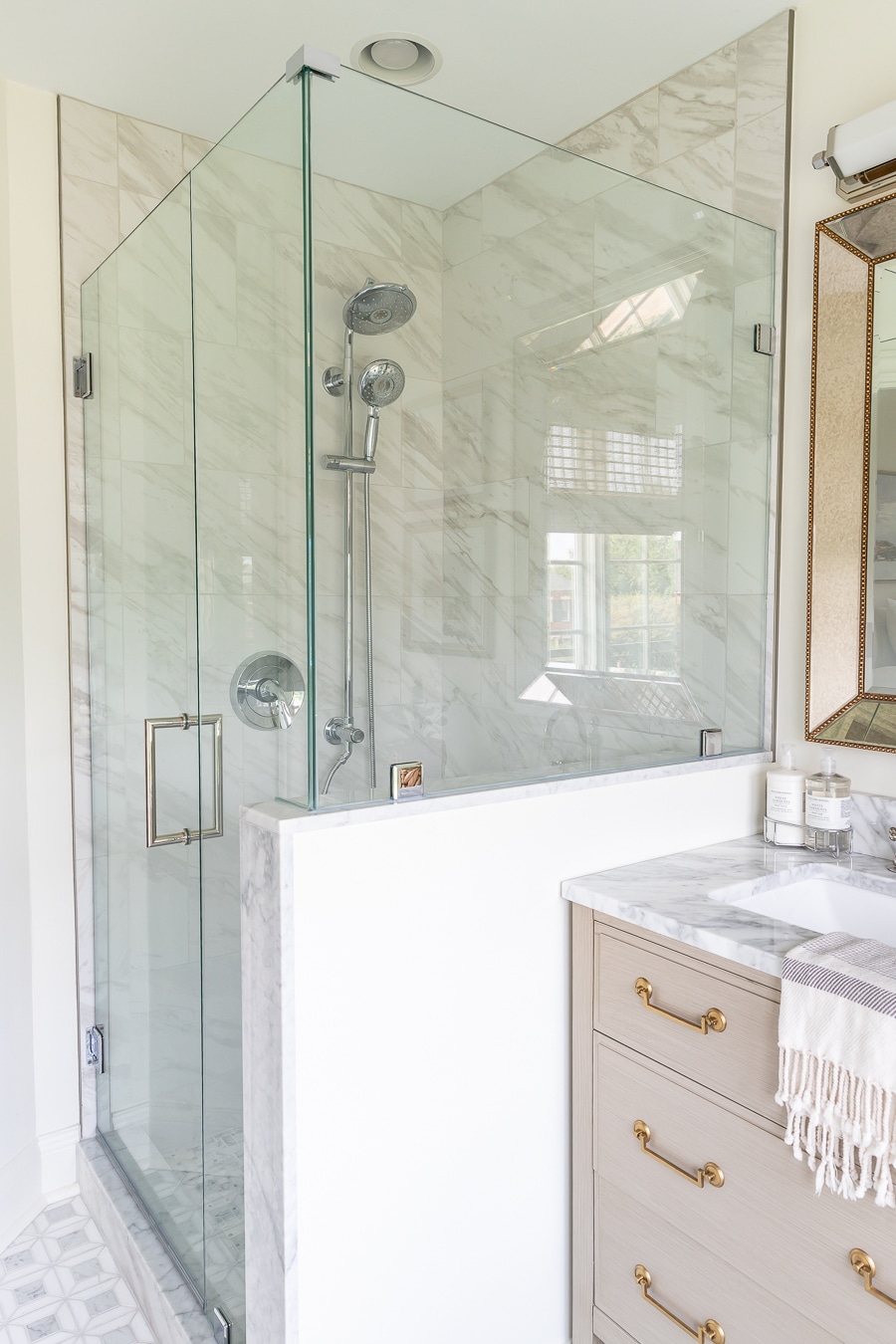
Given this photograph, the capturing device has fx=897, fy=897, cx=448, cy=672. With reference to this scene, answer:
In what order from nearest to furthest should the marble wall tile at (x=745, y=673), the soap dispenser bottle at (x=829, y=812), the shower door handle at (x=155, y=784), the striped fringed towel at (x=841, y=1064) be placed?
the striped fringed towel at (x=841, y=1064), the shower door handle at (x=155, y=784), the soap dispenser bottle at (x=829, y=812), the marble wall tile at (x=745, y=673)

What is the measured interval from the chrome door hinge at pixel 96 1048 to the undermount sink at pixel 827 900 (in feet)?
5.08

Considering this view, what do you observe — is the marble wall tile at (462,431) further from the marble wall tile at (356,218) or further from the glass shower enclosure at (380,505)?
the marble wall tile at (356,218)

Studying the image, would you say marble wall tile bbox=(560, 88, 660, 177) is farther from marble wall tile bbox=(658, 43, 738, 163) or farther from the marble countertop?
the marble countertop

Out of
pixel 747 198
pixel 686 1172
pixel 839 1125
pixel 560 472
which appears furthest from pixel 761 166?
pixel 686 1172

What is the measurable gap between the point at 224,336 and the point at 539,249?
2.05 feet

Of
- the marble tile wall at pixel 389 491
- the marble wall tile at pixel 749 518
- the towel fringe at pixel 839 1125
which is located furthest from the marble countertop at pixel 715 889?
the marble wall tile at pixel 749 518

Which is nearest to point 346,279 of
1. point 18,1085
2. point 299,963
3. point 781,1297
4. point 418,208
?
point 418,208

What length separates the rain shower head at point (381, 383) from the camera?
146 centimetres

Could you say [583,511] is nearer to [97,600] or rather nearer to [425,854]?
[425,854]

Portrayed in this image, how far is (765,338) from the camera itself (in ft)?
5.92

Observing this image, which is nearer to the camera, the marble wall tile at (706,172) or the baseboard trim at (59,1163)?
the marble wall tile at (706,172)

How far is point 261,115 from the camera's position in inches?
50.4

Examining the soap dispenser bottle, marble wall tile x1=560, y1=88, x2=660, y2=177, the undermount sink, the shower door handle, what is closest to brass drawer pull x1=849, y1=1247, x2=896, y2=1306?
the undermount sink

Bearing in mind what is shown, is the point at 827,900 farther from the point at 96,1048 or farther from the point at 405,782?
the point at 96,1048
